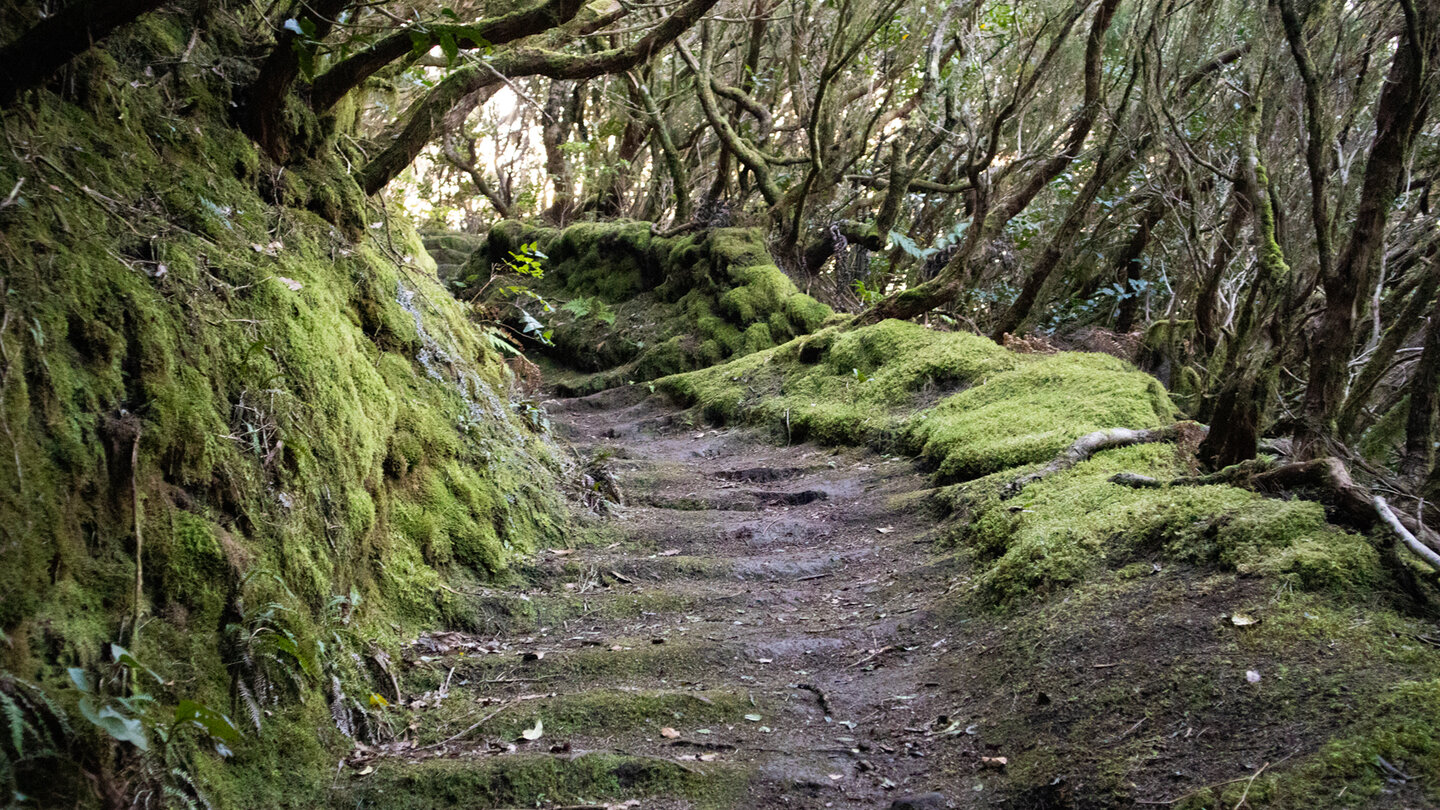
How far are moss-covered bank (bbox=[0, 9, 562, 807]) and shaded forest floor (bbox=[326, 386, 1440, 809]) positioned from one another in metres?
0.35

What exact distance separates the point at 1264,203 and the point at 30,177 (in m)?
5.68

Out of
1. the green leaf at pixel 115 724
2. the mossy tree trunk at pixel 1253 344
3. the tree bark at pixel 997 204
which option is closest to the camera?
the green leaf at pixel 115 724

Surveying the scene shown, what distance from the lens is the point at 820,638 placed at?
383 centimetres

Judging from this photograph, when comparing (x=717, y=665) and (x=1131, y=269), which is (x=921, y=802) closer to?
(x=717, y=665)

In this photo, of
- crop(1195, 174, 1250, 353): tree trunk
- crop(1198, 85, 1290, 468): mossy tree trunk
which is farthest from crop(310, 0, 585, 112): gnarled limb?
Answer: crop(1195, 174, 1250, 353): tree trunk

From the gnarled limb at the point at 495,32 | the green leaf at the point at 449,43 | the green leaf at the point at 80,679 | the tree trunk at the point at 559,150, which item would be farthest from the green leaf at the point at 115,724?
the tree trunk at the point at 559,150

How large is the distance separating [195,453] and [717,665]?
6.91 ft

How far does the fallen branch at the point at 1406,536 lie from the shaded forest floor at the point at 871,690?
243mm

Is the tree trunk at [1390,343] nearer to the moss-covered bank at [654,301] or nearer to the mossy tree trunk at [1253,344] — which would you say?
the mossy tree trunk at [1253,344]

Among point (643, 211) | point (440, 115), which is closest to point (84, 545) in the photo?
point (440, 115)

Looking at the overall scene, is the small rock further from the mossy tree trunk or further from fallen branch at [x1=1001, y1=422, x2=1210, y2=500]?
the mossy tree trunk

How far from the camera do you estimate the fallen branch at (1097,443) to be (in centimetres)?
462

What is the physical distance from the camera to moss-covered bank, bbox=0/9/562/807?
201 cm

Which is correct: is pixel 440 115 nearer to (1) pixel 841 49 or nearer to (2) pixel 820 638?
(2) pixel 820 638
